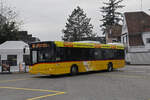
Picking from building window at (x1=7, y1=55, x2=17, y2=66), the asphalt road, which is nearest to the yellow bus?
the asphalt road

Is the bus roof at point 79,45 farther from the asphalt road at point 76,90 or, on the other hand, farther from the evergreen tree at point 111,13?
the evergreen tree at point 111,13

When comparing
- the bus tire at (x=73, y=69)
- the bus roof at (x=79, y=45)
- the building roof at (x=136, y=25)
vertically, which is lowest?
the bus tire at (x=73, y=69)

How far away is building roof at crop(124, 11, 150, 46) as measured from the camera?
49469 mm

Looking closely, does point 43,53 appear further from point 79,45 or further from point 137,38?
point 137,38

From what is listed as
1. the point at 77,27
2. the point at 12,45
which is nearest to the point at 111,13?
the point at 77,27

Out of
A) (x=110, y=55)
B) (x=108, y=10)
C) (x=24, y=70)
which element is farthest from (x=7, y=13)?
(x=108, y=10)

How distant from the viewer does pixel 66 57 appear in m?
18.9

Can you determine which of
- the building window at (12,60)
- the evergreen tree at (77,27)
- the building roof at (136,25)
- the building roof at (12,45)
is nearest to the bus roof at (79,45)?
the building roof at (12,45)

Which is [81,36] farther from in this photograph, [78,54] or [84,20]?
[78,54]

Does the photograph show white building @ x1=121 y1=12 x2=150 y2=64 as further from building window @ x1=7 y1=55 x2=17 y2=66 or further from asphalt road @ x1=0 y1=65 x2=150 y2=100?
asphalt road @ x1=0 y1=65 x2=150 y2=100

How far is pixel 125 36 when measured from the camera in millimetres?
52438

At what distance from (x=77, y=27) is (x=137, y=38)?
112 feet

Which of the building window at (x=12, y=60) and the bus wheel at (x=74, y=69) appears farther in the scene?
the building window at (x=12, y=60)

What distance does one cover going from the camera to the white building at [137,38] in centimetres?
4812
